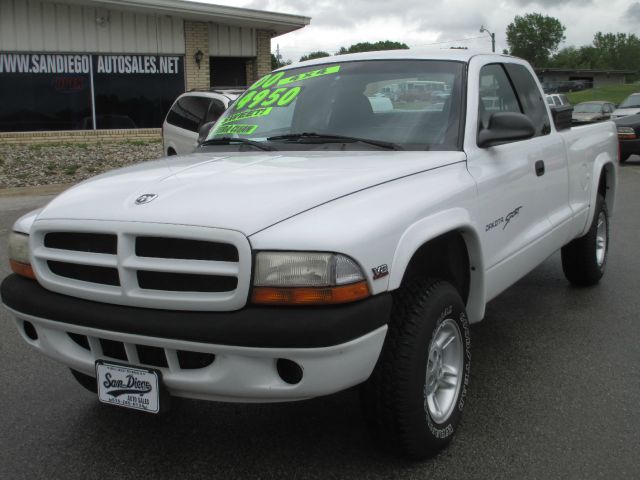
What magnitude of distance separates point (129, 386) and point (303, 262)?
2.91 ft

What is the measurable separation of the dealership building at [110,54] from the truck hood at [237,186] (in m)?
15.6

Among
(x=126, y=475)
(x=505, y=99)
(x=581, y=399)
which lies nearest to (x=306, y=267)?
(x=126, y=475)

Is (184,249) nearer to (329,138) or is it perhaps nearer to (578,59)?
(329,138)

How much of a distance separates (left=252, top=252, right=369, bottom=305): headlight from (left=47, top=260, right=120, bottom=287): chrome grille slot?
0.63 m

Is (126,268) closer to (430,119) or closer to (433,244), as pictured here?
(433,244)

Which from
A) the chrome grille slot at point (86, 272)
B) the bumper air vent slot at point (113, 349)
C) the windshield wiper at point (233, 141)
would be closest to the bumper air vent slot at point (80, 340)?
the bumper air vent slot at point (113, 349)

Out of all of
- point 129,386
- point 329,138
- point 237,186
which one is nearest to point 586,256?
point 329,138

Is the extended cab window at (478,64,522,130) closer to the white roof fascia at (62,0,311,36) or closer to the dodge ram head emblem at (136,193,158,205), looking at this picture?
the dodge ram head emblem at (136,193,158,205)

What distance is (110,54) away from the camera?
1839 centimetres

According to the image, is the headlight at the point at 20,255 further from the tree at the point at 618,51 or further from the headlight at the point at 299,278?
the tree at the point at 618,51

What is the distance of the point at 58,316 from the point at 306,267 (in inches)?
41.7

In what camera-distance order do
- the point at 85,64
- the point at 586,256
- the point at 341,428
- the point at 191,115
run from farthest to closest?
the point at 85,64 → the point at 191,115 → the point at 586,256 → the point at 341,428

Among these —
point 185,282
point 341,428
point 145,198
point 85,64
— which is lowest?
point 341,428

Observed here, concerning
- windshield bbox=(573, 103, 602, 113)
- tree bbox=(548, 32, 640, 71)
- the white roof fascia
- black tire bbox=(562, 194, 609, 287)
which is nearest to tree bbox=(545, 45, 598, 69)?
tree bbox=(548, 32, 640, 71)
